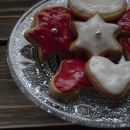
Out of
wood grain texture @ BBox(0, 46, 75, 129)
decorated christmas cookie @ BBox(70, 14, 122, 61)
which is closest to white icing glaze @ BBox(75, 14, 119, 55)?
decorated christmas cookie @ BBox(70, 14, 122, 61)

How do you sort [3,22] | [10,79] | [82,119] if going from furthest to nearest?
1. [3,22]
2. [10,79]
3. [82,119]

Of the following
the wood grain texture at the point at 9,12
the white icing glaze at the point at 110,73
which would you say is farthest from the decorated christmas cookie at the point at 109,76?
the wood grain texture at the point at 9,12

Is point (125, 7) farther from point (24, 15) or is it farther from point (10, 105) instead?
point (10, 105)

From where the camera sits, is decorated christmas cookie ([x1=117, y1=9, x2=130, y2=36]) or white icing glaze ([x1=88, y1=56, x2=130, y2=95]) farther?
decorated christmas cookie ([x1=117, y1=9, x2=130, y2=36])

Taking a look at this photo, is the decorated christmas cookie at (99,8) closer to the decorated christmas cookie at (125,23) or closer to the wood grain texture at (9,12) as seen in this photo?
the decorated christmas cookie at (125,23)

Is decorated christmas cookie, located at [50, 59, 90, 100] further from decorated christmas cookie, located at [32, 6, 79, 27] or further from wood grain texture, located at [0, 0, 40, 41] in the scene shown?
wood grain texture, located at [0, 0, 40, 41]

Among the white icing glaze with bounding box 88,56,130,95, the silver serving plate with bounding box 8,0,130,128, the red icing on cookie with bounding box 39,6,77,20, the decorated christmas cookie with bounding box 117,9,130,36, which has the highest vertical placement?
the red icing on cookie with bounding box 39,6,77,20

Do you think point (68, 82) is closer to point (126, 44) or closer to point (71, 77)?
point (71, 77)

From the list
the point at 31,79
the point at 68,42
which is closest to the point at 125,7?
the point at 68,42
